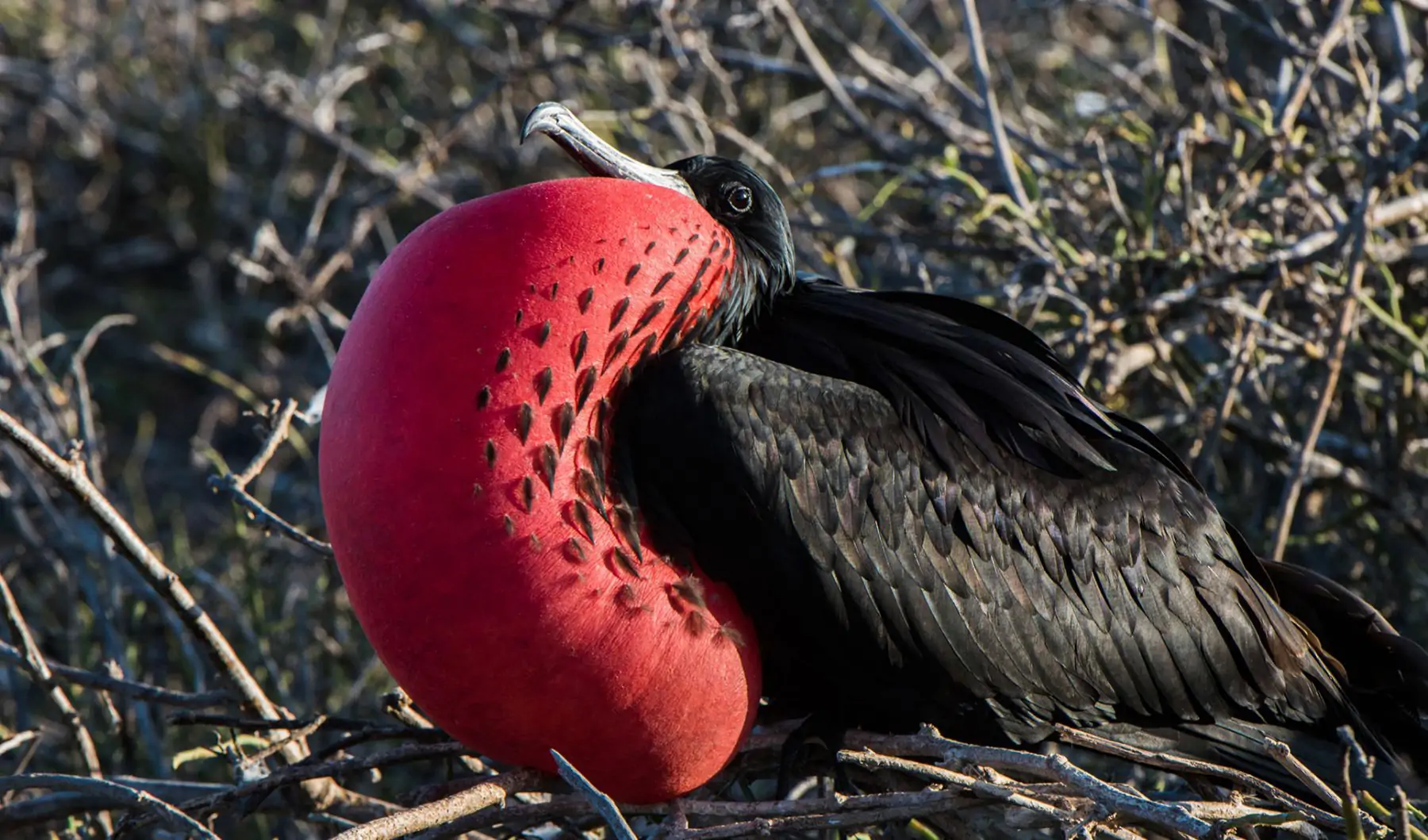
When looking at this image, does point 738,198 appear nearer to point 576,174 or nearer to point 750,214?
point 750,214

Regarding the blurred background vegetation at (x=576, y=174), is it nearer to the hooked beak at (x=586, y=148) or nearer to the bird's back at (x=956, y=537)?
the bird's back at (x=956, y=537)

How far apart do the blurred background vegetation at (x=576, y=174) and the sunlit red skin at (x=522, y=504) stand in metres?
0.39

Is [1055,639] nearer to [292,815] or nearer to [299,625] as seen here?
[292,815]

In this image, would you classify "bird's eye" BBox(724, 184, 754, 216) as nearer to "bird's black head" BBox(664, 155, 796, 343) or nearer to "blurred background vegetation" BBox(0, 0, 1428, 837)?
"bird's black head" BBox(664, 155, 796, 343)

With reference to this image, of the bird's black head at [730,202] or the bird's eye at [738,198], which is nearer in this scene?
the bird's black head at [730,202]

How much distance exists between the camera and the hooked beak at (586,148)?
1965 mm

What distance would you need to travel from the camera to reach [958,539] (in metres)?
1.93

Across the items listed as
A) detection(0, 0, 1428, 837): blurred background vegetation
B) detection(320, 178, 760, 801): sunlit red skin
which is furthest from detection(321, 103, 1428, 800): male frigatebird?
detection(0, 0, 1428, 837): blurred background vegetation

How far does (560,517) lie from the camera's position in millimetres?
1643

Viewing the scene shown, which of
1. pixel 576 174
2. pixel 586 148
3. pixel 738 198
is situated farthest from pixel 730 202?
pixel 576 174

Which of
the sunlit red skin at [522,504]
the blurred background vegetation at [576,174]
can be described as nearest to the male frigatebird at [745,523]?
the sunlit red skin at [522,504]

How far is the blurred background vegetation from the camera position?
8.20ft

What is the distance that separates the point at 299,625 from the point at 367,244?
135 cm

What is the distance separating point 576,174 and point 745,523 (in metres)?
1.85
